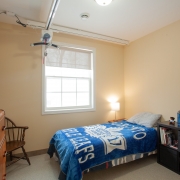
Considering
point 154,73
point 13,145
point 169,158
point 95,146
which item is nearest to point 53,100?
point 13,145

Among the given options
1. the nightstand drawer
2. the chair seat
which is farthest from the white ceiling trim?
the nightstand drawer

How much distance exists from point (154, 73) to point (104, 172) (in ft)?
7.40

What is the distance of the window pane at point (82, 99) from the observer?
333 centimetres

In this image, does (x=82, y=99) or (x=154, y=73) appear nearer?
(x=154, y=73)

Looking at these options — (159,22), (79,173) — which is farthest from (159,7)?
(79,173)

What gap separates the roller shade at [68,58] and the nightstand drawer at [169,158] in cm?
238

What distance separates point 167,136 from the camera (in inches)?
92.5

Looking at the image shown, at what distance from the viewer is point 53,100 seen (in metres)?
3.05

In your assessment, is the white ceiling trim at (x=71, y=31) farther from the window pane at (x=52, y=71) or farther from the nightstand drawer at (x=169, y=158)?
the nightstand drawer at (x=169, y=158)

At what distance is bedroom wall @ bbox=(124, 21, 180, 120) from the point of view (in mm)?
2592

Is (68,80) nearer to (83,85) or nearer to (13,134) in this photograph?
(83,85)

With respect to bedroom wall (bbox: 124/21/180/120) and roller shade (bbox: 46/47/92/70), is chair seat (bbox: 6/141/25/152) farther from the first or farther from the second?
bedroom wall (bbox: 124/21/180/120)

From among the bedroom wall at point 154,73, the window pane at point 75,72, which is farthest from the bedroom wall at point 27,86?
the bedroom wall at point 154,73

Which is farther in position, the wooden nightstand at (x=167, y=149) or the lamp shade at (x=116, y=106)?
the lamp shade at (x=116, y=106)
